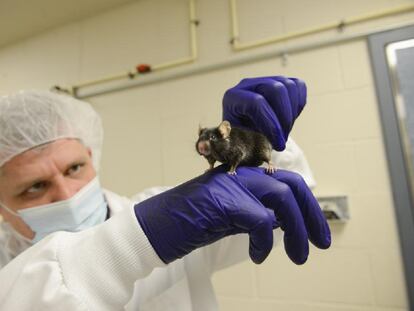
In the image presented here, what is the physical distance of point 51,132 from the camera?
Result: 1012 millimetres

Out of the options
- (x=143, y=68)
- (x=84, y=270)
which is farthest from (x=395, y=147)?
(x=143, y=68)

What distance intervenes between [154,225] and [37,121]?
0.68 metres

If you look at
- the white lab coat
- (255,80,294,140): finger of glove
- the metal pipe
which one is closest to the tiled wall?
the metal pipe

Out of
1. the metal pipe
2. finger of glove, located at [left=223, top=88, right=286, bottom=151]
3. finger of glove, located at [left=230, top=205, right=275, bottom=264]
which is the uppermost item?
the metal pipe

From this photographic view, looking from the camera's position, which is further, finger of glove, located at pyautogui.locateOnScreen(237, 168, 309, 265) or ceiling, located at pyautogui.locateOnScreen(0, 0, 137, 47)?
ceiling, located at pyautogui.locateOnScreen(0, 0, 137, 47)

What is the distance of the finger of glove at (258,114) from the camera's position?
0.66m

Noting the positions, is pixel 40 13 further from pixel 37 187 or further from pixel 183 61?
pixel 37 187

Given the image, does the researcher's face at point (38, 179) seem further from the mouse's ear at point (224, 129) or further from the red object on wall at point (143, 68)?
the red object on wall at point (143, 68)

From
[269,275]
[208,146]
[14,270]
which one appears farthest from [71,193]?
[269,275]

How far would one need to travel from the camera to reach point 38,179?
936 millimetres

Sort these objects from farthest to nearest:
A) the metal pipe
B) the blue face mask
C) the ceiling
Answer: the ceiling
the metal pipe
the blue face mask

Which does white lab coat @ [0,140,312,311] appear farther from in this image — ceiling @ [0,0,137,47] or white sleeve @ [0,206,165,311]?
ceiling @ [0,0,137,47]

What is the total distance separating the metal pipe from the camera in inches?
51.1

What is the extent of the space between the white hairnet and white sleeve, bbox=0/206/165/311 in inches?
18.8
